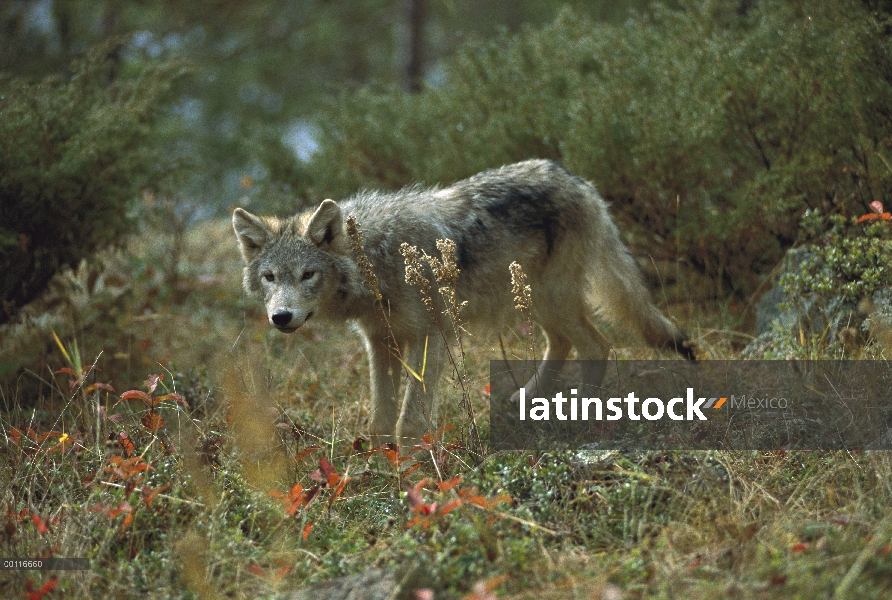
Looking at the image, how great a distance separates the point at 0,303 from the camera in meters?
6.58

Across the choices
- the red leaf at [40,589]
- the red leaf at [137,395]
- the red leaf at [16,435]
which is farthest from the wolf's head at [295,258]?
the red leaf at [40,589]

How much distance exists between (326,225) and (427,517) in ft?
7.52

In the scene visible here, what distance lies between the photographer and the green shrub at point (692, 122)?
5953 mm

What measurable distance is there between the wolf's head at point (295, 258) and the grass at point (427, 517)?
2.11ft

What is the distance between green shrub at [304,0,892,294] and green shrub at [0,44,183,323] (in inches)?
108

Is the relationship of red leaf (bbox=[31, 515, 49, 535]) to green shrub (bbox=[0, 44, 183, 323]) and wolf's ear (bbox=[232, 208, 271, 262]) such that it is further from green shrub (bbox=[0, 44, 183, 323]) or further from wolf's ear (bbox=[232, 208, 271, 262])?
green shrub (bbox=[0, 44, 183, 323])

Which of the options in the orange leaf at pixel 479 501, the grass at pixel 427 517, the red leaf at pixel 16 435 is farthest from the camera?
the red leaf at pixel 16 435

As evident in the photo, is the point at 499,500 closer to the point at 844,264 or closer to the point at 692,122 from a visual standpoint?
the point at 844,264

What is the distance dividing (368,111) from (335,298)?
5.07 m

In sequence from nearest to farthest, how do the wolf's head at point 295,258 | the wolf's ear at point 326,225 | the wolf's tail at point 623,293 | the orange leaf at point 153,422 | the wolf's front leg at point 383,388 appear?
the orange leaf at point 153,422 → the wolf's head at point 295,258 → the wolf's ear at point 326,225 → the wolf's front leg at point 383,388 → the wolf's tail at point 623,293

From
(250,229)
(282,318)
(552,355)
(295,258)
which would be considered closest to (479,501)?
(282,318)

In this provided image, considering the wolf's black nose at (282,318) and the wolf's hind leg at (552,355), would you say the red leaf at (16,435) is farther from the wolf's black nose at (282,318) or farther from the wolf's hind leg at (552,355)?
the wolf's hind leg at (552,355)

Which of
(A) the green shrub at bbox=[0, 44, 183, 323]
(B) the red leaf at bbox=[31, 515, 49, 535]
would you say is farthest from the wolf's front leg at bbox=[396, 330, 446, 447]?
(A) the green shrub at bbox=[0, 44, 183, 323]

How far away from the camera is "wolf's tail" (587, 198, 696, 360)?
20.0 feet
